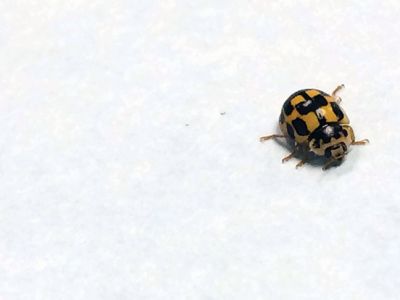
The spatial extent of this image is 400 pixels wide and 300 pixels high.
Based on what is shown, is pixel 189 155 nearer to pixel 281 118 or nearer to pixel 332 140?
pixel 281 118

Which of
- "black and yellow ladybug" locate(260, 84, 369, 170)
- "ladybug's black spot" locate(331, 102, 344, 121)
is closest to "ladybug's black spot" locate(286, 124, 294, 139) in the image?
"black and yellow ladybug" locate(260, 84, 369, 170)

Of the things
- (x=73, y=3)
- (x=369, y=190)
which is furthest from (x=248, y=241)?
(x=73, y=3)

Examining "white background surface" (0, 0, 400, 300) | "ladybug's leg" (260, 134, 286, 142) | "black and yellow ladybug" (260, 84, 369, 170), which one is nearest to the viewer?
"white background surface" (0, 0, 400, 300)

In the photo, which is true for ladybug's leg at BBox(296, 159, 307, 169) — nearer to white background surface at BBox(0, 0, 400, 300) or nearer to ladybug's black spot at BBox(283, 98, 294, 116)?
white background surface at BBox(0, 0, 400, 300)

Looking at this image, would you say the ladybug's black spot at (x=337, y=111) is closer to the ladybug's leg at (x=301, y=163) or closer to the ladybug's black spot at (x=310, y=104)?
the ladybug's black spot at (x=310, y=104)

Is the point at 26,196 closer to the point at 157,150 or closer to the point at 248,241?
the point at 157,150

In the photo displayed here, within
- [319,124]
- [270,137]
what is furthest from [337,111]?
[270,137]

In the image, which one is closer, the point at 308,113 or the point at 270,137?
the point at 308,113
